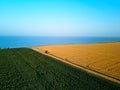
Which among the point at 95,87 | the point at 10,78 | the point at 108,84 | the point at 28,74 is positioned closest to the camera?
the point at 95,87

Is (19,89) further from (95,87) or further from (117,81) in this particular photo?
(117,81)

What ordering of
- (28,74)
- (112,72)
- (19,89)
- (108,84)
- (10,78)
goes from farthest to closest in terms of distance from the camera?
(112,72) → (28,74) → (10,78) → (108,84) → (19,89)

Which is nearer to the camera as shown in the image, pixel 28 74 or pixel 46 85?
pixel 46 85

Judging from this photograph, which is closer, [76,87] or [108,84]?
[76,87]

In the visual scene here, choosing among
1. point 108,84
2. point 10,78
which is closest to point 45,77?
point 10,78

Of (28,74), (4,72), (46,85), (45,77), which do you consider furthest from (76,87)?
(4,72)

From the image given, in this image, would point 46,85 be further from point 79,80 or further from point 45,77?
point 79,80

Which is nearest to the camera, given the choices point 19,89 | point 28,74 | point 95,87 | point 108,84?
point 19,89

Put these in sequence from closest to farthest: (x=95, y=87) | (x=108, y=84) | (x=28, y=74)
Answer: (x=95, y=87), (x=108, y=84), (x=28, y=74)

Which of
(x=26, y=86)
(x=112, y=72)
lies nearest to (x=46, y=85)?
(x=26, y=86)
